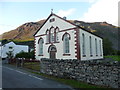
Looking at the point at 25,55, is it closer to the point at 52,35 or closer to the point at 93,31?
the point at 52,35

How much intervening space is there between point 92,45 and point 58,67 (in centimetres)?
1561

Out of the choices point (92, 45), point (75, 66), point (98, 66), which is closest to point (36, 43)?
point (92, 45)

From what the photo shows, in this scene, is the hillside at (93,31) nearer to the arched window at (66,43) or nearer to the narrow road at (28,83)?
the arched window at (66,43)

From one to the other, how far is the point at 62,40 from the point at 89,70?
1227 cm

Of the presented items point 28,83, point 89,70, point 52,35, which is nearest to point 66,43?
point 52,35

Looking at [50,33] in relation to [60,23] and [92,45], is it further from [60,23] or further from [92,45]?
[92,45]

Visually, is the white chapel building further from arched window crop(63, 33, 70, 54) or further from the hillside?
the hillside

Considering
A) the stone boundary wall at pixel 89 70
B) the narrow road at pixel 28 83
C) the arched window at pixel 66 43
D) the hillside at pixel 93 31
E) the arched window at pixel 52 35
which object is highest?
the hillside at pixel 93 31

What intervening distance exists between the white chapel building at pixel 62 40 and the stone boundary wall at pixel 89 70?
778 centimetres

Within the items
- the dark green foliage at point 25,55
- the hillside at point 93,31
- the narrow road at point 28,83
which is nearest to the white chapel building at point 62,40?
the dark green foliage at point 25,55

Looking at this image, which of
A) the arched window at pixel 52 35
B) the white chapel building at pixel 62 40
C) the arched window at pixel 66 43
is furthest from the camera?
the arched window at pixel 52 35

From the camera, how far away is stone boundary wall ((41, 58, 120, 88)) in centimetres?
804

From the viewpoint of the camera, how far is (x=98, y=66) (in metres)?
8.86

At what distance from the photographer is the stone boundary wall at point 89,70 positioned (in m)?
8.04
